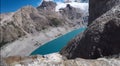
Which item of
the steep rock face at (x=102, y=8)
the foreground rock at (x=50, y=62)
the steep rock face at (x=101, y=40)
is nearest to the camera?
the foreground rock at (x=50, y=62)

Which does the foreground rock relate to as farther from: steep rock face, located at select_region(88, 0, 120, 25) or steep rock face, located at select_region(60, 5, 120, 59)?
steep rock face, located at select_region(88, 0, 120, 25)

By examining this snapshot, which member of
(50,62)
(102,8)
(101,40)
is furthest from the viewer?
(102,8)


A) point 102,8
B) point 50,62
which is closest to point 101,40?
point 50,62

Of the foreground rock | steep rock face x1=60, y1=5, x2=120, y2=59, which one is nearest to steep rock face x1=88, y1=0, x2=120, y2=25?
steep rock face x1=60, y1=5, x2=120, y2=59

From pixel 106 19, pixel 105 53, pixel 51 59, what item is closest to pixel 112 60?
pixel 105 53

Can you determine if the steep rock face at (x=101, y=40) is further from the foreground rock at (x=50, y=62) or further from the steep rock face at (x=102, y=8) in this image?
the steep rock face at (x=102, y=8)

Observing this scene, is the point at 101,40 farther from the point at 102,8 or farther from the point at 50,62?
the point at 102,8

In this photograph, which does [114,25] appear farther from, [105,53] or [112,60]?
[112,60]

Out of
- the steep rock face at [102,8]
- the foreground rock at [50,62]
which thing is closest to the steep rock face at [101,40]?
the foreground rock at [50,62]

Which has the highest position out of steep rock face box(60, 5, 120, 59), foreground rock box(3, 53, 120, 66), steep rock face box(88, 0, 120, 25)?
steep rock face box(88, 0, 120, 25)
